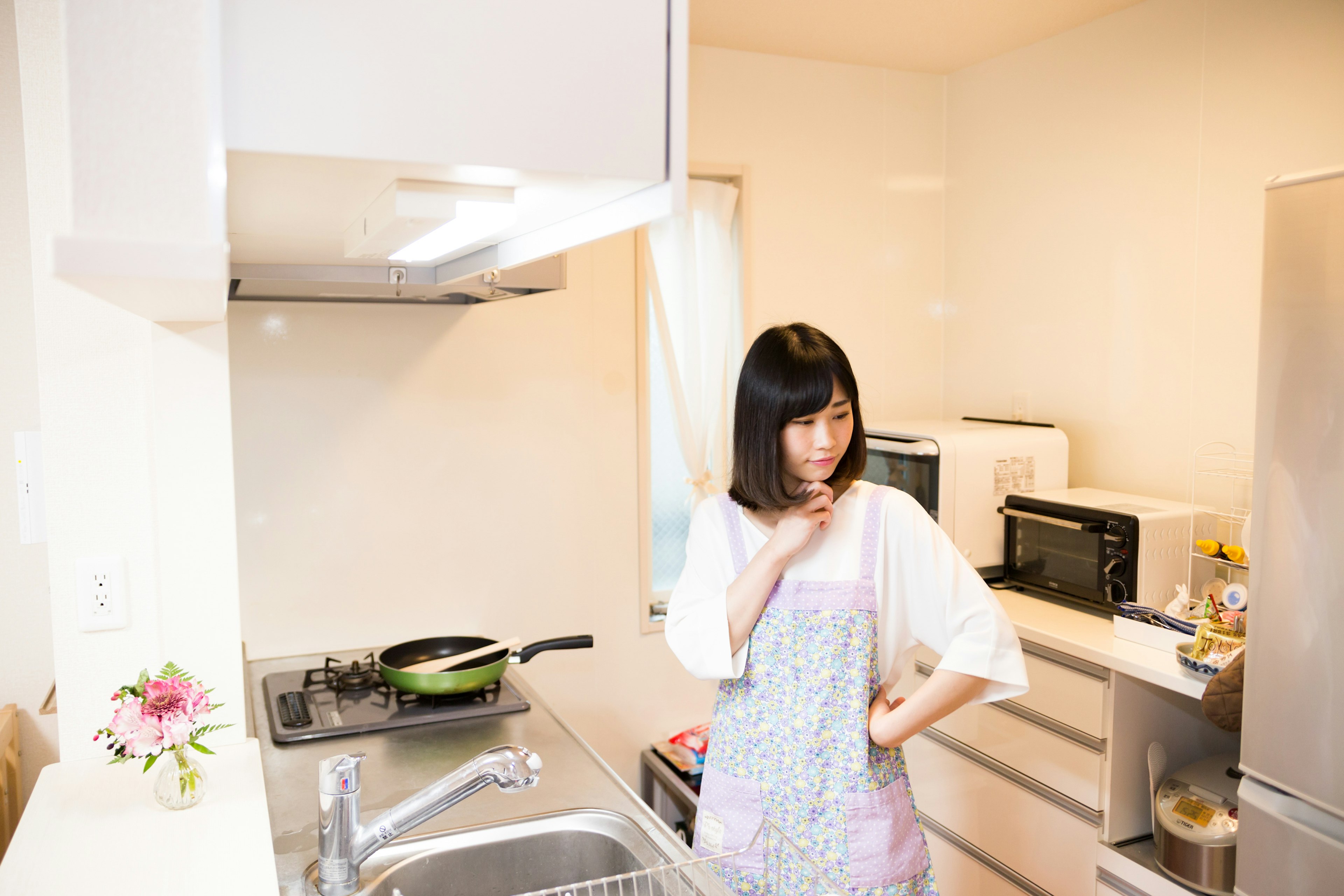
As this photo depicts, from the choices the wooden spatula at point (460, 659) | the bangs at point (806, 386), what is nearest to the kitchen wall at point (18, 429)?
the wooden spatula at point (460, 659)

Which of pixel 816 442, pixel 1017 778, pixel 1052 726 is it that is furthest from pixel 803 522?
pixel 1017 778

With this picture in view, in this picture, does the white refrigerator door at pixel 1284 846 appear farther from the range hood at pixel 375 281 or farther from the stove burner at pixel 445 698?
the range hood at pixel 375 281

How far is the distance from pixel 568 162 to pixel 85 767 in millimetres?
1343

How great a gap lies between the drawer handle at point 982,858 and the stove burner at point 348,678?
1.54 meters

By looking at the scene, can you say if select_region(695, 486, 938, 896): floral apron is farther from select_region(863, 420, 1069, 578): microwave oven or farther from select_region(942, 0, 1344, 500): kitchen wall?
select_region(942, 0, 1344, 500): kitchen wall

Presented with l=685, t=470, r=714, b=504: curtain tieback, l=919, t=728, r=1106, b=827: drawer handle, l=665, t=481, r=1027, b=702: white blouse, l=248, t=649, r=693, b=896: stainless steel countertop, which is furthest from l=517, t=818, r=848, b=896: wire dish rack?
l=685, t=470, r=714, b=504: curtain tieback

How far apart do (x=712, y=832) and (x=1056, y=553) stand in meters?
1.42

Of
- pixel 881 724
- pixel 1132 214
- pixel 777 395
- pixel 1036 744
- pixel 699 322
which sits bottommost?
pixel 1036 744

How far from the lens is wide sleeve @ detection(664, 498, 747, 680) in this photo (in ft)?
5.24

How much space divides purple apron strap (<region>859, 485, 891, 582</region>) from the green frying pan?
737 mm

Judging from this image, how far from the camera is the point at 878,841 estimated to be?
1542mm

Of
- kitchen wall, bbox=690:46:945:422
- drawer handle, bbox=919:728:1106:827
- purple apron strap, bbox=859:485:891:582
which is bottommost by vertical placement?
drawer handle, bbox=919:728:1106:827

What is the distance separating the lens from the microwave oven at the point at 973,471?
8.83 ft

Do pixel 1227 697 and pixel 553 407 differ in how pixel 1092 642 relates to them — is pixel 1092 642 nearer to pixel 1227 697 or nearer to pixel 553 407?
pixel 1227 697
